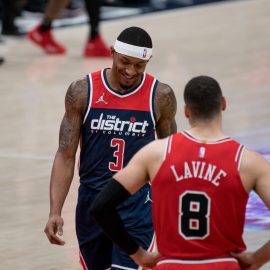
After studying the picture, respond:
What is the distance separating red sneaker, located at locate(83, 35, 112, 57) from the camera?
1560cm

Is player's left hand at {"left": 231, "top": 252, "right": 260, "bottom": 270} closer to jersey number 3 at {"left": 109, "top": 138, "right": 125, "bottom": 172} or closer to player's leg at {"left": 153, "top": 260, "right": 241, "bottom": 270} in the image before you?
player's leg at {"left": 153, "top": 260, "right": 241, "bottom": 270}

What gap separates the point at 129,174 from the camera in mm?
4883

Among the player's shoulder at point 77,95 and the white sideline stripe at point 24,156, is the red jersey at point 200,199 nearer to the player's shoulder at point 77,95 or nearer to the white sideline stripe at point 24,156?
the player's shoulder at point 77,95

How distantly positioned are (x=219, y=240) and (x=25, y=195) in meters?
5.14

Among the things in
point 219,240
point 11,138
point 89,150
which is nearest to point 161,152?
point 219,240

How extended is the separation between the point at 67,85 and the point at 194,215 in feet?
31.0

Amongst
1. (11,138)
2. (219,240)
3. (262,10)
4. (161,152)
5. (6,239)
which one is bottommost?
(262,10)

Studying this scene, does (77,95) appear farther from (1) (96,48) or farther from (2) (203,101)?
(1) (96,48)

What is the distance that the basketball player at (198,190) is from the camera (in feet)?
15.8

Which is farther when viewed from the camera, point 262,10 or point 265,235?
point 262,10

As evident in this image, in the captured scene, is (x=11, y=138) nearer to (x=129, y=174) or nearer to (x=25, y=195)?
(x=25, y=195)

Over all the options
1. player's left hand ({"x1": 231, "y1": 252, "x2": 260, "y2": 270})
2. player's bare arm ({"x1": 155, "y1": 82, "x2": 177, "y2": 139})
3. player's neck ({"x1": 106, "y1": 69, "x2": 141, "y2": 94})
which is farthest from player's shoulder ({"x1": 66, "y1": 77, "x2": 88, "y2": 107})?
player's left hand ({"x1": 231, "y1": 252, "x2": 260, "y2": 270})

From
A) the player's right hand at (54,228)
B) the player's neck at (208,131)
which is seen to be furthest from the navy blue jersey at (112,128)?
the player's neck at (208,131)

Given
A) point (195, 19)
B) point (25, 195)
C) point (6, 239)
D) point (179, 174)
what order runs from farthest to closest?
point (195, 19), point (25, 195), point (6, 239), point (179, 174)
